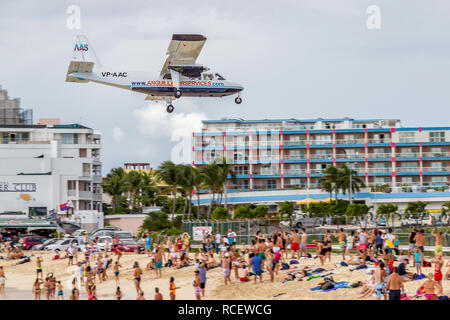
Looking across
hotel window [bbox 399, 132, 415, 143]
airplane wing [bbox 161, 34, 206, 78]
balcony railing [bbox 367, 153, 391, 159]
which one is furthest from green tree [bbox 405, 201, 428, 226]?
airplane wing [bbox 161, 34, 206, 78]

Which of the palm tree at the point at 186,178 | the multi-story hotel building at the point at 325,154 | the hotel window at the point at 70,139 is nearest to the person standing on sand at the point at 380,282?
the palm tree at the point at 186,178

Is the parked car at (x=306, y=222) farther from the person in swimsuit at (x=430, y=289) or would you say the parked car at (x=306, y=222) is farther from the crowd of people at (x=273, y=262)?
the person in swimsuit at (x=430, y=289)

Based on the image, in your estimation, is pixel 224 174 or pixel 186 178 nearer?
pixel 186 178

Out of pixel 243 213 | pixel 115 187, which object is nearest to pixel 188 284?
pixel 243 213

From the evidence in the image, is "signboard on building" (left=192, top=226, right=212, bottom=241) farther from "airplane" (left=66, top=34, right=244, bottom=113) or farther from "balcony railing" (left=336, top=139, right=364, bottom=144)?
"balcony railing" (left=336, top=139, right=364, bottom=144)

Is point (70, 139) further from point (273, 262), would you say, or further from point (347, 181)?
point (273, 262)
